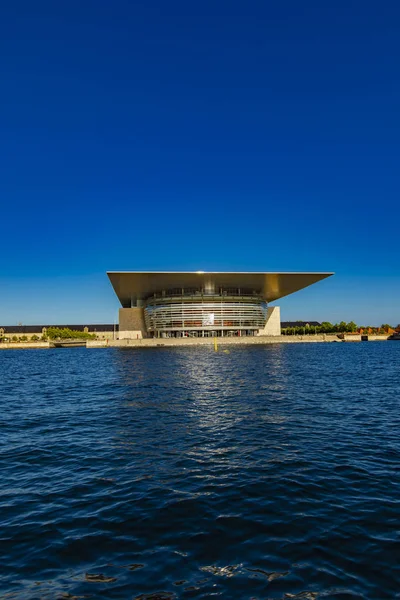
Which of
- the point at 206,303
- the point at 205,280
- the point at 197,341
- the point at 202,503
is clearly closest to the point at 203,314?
the point at 206,303

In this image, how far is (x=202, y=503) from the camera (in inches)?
250

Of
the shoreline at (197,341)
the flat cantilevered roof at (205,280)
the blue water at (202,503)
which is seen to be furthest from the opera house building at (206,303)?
the blue water at (202,503)

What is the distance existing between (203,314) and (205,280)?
13091 mm

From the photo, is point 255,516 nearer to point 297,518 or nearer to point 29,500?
point 297,518

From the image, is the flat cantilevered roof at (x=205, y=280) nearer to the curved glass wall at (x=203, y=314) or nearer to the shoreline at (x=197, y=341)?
the curved glass wall at (x=203, y=314)

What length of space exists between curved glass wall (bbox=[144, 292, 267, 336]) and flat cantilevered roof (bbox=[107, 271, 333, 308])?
3.25 m

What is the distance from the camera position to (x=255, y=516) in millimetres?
5895

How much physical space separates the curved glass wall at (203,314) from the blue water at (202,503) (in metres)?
73.3

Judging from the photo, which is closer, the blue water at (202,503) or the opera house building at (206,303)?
the blue water at (202,503)

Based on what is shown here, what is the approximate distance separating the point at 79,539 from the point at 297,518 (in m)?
3.22

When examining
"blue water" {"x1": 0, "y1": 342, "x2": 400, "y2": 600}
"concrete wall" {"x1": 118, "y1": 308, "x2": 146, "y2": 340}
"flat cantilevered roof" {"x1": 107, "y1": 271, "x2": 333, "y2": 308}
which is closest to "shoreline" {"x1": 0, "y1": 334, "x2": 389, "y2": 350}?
"concrete wall" {"x1": 118, "y1": 308, "x2": 146, "y2": 340}

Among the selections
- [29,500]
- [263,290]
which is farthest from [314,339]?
[29,500]

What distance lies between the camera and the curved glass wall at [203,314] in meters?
87.2

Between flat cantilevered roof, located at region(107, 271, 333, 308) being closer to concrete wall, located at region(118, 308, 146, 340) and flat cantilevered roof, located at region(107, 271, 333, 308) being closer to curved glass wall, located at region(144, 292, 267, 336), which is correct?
curved glass wall, located at region(144, 292, 267, 336)
